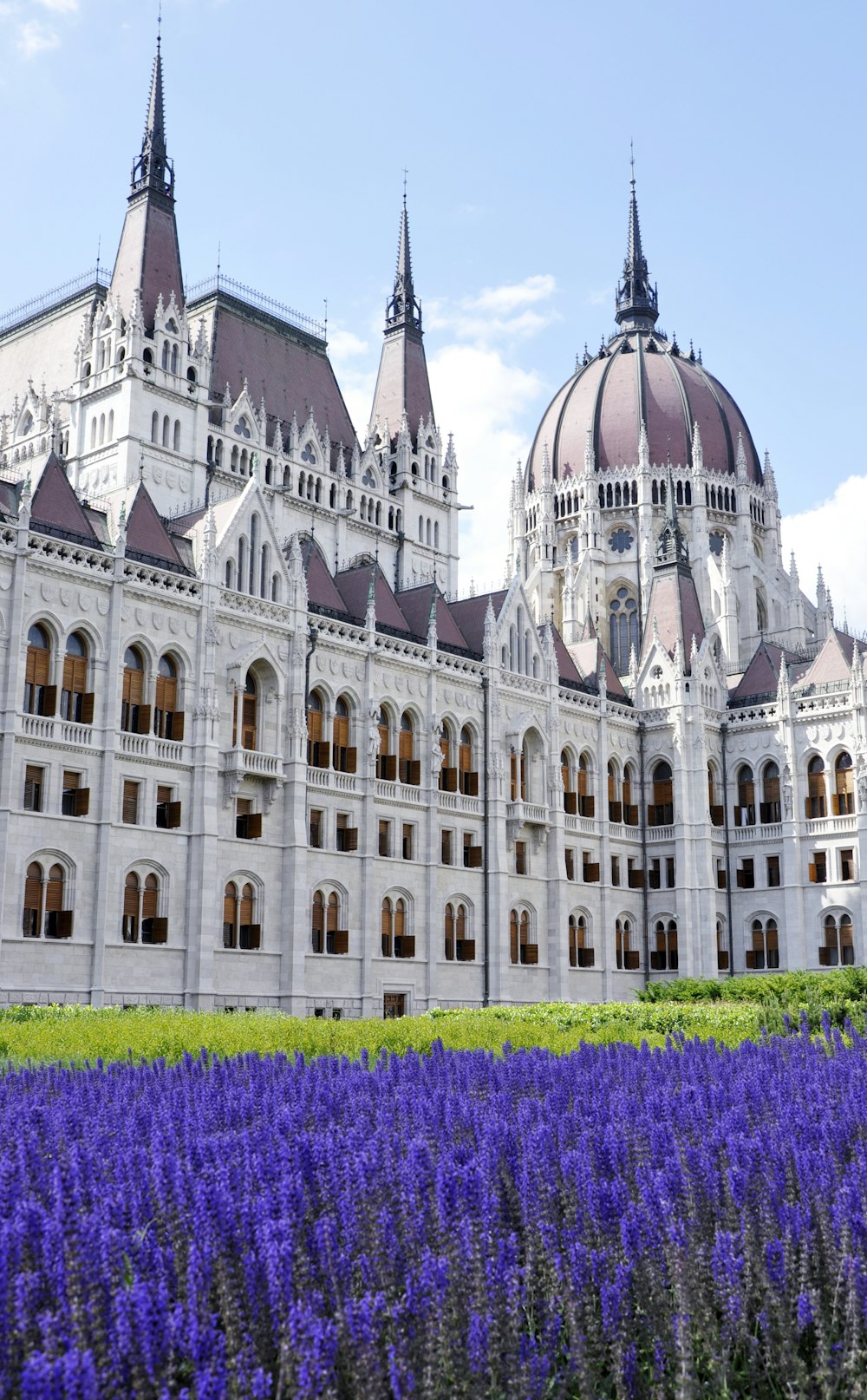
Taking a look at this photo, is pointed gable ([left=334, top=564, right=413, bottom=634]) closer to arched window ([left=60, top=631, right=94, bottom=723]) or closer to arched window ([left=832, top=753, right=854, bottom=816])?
arched window ([left=60, top=631, right=94, bottom=723])

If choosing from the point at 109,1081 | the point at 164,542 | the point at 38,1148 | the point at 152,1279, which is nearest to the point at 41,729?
the point at 164,542

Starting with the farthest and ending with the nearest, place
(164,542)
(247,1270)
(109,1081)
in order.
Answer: (164,542)
(109,1081)
(247,1270)

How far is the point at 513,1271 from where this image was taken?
681cm

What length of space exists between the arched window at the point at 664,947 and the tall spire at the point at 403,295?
3164 centimetres

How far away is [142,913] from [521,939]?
1805 cm

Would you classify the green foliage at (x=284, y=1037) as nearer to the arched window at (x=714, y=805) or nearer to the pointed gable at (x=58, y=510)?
the pointed gable at (x=58, y=510)

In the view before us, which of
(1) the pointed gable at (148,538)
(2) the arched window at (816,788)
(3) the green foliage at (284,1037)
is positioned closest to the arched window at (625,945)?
(2) the arched window at (816,788)

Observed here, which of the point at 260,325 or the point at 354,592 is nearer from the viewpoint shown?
the point at 354,592

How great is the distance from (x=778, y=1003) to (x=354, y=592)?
919 inches

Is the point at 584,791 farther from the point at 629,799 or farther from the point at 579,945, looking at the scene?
the point at 579,945

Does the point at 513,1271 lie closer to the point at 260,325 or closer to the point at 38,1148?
the point at 38,1148

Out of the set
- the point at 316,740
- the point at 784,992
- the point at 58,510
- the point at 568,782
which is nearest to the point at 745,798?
the point at 568,782

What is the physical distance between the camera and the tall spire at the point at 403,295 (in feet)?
220

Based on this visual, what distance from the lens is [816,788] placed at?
58.4 m
